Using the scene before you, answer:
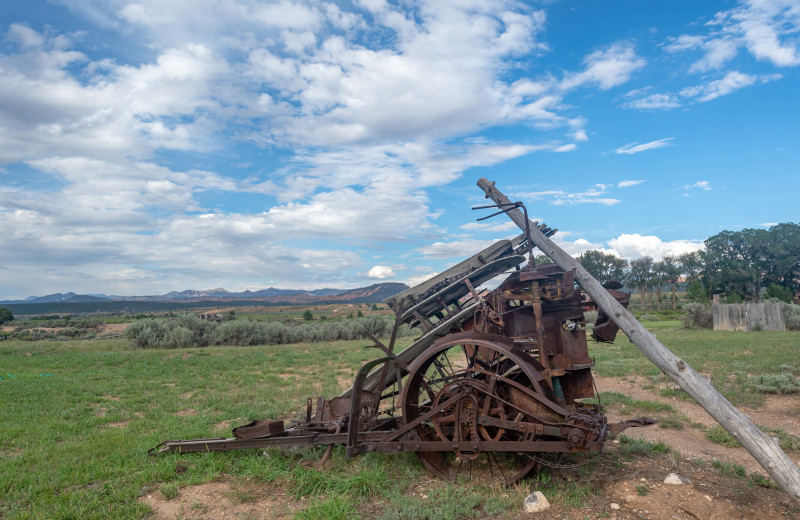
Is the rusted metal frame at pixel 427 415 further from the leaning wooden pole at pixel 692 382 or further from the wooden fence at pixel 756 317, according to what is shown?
the wooden fence at pixel 756 317

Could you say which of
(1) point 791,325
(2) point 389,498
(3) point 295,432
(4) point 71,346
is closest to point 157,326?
(4) point 71,346

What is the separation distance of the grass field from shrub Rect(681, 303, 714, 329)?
39.8 feet

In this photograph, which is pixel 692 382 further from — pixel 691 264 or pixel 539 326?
pixel 691 264

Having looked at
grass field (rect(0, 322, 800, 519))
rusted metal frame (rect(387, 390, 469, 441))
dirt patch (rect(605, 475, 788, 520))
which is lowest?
grass field (rect(0, 322, 800, 519))

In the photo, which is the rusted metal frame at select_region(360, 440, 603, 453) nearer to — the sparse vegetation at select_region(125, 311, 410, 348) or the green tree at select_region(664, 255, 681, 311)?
the sparse vegetation at select_region(125, 311, 410, 348)

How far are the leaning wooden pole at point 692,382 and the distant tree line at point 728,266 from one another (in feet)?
181

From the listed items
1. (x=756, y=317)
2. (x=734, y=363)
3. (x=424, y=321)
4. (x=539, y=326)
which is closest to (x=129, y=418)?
(x=424, y=321)

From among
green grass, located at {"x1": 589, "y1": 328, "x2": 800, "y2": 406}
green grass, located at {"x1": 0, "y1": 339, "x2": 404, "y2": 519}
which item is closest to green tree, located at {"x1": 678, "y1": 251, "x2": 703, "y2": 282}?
green grass, located at {"x1": 589, "y1": 328, "x2": 800, "y2": 406}

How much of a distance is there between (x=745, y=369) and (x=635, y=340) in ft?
35.2

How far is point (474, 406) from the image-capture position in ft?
17.4

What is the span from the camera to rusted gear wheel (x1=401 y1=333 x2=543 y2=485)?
528 cm

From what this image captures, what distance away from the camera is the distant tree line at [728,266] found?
59.9 meters

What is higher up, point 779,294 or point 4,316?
point 779,294

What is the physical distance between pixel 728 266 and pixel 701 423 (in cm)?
6551
